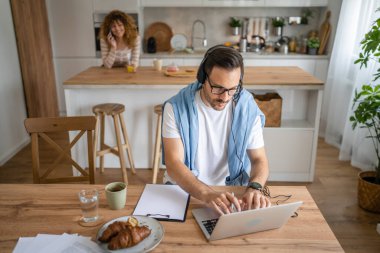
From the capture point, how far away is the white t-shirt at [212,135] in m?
1.61

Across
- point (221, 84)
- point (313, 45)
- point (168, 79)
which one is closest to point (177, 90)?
point (168, 79)

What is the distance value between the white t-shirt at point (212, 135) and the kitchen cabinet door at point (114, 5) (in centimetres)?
322

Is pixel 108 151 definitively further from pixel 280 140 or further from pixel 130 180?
pixel 280 140

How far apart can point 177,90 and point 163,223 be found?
6.00 ft

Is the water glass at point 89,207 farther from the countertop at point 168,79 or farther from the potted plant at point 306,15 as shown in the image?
the potted plant at point 306,15

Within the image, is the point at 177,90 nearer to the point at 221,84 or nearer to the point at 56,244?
the point at 221,84

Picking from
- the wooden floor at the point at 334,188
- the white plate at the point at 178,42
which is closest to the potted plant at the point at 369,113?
the wooden floor at the point at 334,188

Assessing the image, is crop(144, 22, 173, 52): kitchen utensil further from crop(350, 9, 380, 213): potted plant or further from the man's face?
the man's face

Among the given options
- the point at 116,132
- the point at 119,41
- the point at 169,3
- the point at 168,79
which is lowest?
the point at 116,132

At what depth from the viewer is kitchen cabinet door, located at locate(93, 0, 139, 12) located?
4406mm

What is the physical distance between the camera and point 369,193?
2.52 m

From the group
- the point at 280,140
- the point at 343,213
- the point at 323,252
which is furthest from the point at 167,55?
the point at 323,252

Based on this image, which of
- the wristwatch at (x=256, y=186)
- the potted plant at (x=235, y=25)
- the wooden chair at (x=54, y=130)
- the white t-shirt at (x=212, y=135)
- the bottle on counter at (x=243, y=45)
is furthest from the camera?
the potted plant at (x=235, y=25)

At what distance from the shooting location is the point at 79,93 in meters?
2.98
